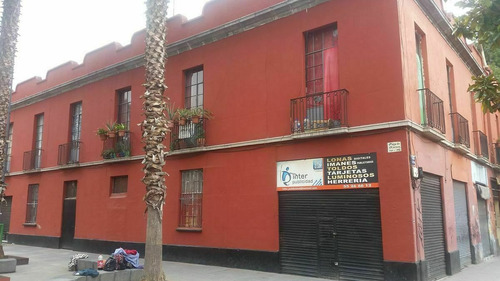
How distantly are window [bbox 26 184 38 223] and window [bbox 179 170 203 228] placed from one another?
1008 cm

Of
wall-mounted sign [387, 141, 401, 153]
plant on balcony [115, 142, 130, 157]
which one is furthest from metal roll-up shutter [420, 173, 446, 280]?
plant on balcony [115, 142, 130, 157]

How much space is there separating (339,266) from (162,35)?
689 centimetres

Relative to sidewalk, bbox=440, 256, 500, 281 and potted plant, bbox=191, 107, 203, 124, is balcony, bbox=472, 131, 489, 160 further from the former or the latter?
potted plant, bbox=191, 107, 203, 124

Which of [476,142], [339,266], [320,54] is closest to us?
[339,266]

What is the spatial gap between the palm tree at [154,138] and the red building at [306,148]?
13.6 feet

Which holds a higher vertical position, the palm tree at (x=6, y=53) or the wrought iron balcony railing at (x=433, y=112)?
the palm tree at (x=6, y=53)

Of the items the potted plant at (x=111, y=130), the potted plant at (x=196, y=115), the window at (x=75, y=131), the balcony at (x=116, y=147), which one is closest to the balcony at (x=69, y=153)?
the window at (x=75, y=131)

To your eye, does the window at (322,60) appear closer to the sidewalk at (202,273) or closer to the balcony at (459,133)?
the balcony at (459,133)

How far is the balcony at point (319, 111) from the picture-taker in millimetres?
10534

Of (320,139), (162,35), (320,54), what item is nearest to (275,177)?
(320,139)

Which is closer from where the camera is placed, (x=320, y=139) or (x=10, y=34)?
(x=320, y=139)

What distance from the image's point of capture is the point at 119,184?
16031 mm

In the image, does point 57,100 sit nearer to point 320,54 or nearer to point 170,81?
point 170,81

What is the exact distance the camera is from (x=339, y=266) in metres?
10.0
